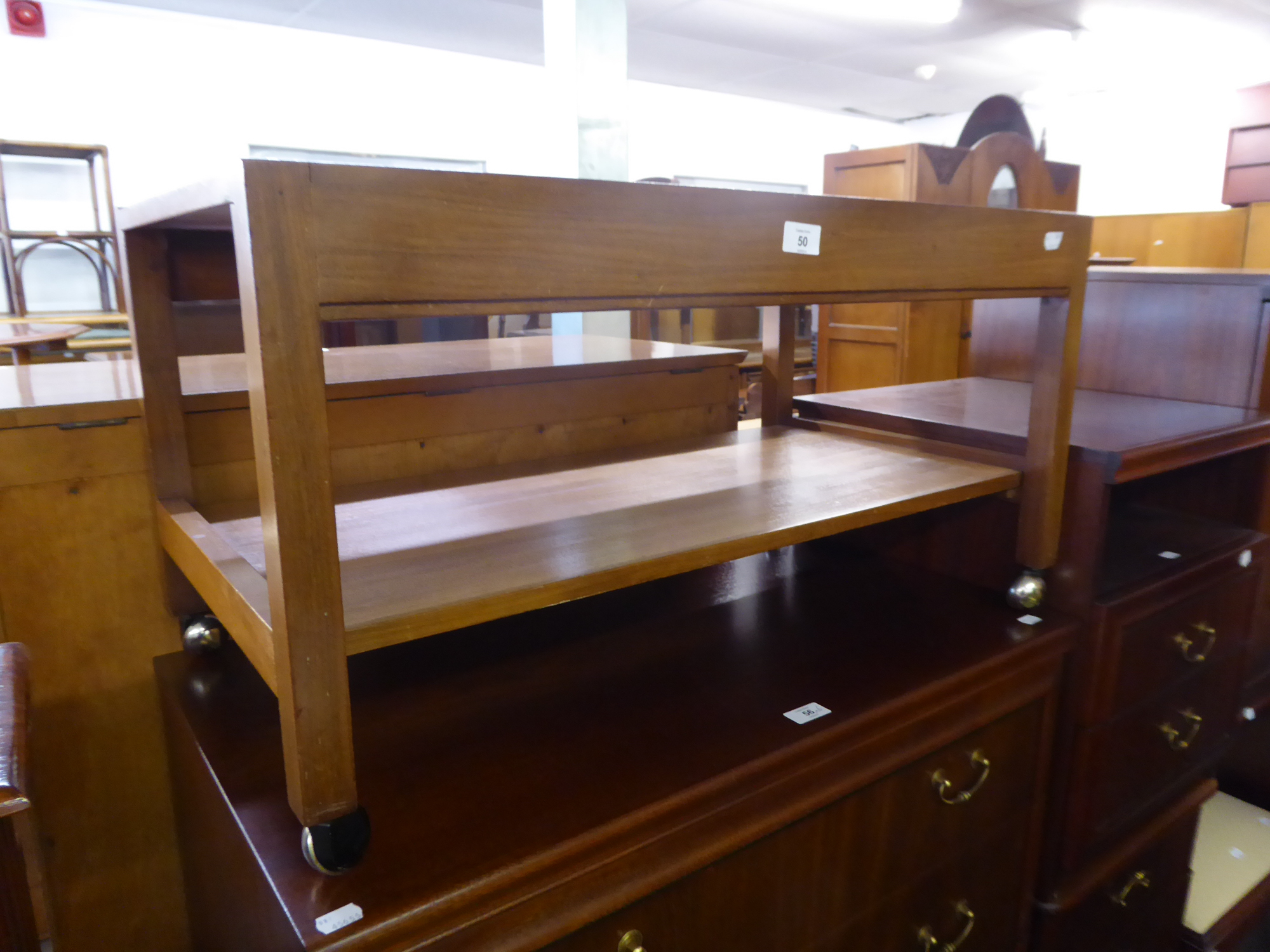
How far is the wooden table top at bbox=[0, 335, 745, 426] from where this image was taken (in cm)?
102

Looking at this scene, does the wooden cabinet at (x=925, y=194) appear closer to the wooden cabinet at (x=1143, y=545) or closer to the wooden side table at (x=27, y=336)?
the wooden cabinet at (x=1143, y=545)

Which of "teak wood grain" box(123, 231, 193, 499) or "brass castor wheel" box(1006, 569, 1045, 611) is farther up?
"teak wood grain" box(123, 231, 193, 499)

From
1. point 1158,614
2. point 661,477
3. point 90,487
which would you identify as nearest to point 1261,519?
point 1158,614

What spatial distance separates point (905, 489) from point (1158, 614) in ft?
2.00

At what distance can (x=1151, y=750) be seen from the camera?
145cm

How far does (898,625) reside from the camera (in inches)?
48.4

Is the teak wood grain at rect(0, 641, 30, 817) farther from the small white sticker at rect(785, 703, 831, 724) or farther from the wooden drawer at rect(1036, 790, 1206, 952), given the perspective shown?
the wooden drawer at rect(1036, 790, 1206, 952)

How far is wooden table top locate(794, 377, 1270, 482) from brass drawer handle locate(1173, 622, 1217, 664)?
0.32 metres

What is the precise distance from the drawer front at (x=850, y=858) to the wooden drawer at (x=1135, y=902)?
0.19m

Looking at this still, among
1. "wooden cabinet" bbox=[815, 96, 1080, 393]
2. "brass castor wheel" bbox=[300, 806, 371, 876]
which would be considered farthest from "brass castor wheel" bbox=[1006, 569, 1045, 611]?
"wooden cabinet" bbox=[815, 96, 1080, 393]

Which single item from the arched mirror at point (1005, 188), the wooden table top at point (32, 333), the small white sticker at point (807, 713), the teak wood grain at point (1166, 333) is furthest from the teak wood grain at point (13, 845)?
the arched mirror at point (1005, 188)

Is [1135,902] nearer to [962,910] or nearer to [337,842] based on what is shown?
[962,910]

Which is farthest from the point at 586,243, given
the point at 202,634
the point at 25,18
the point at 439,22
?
the point at 25,18

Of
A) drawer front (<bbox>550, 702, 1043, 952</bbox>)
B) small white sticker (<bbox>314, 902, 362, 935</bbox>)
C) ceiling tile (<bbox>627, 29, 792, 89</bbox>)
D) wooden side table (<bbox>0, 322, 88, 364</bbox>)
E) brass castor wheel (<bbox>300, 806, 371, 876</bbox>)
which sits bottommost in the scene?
drawer front (<bbox>550, 702, 1043, 952</bbox>)
